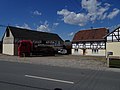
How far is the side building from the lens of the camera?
4625 centimetres

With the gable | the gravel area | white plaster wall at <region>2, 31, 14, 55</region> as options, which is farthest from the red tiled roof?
the gravel area

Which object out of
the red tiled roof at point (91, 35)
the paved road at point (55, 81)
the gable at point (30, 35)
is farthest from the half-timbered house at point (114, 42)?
the paved road at point (55, 81)

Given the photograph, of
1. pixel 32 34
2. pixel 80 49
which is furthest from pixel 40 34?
pixel 80 49

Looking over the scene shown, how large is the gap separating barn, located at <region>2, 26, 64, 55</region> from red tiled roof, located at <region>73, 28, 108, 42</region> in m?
8.29

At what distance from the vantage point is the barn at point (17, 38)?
46000mm

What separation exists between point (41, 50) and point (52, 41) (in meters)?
11.9

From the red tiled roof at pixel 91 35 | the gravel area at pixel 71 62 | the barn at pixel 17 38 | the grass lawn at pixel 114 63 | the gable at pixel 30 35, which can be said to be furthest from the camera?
the red tiled roof at pixel 91 35

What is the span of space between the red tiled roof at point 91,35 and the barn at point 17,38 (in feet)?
27.2

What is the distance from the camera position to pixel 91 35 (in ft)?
163

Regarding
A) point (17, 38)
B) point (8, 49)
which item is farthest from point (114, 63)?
point (8, 49)

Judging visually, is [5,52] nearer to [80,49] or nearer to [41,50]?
[41,50]

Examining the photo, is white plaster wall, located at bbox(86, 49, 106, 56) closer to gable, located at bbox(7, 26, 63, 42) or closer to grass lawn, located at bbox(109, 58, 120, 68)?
gable, located at bbox(7, 26, 63, 42)

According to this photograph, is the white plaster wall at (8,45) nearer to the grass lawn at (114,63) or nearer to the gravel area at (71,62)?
the gravel area at (71,62)

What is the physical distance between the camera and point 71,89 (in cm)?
784
